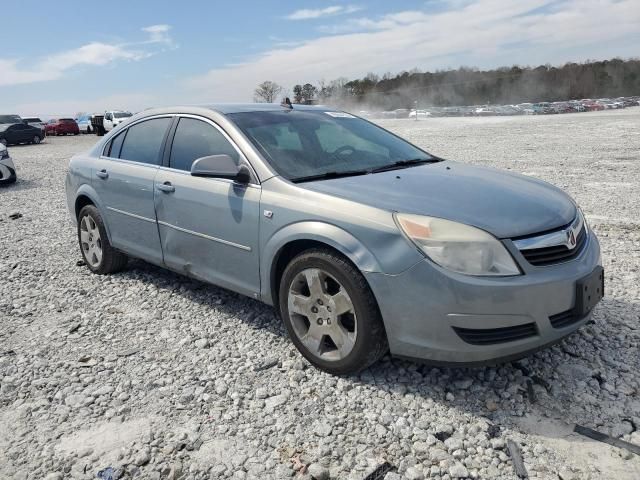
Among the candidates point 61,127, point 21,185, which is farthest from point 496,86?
point 21,185

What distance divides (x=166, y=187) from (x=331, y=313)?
1.78 metres

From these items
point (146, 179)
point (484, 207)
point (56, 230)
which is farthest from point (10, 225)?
point (484, 207)

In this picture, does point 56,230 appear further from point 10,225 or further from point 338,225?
point 338,225

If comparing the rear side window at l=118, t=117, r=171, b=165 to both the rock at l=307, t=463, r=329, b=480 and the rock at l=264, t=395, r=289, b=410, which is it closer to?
the rock at l=264, t=395, r=289, b=410

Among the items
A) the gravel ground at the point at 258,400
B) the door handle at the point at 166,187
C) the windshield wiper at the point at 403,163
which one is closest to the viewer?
the gravel ground at the point at 258,400

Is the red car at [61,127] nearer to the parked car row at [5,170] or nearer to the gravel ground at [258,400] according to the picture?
the parked car row at [5,170]

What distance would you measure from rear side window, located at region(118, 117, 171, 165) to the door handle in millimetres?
287

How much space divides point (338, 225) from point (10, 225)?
6909 millimetres

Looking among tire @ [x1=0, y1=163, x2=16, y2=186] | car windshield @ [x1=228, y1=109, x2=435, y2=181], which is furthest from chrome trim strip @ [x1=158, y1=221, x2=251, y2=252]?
tire @ [x1=0, y1=163, x2=16, y2=186]

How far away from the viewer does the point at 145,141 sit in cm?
468

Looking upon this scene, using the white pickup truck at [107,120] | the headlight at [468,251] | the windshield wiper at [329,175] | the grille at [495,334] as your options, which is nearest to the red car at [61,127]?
the white pickup truck at [107,120]

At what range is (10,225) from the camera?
26.6 feet

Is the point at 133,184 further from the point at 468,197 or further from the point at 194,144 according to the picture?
the point at 468,197

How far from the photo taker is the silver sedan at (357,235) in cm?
273
